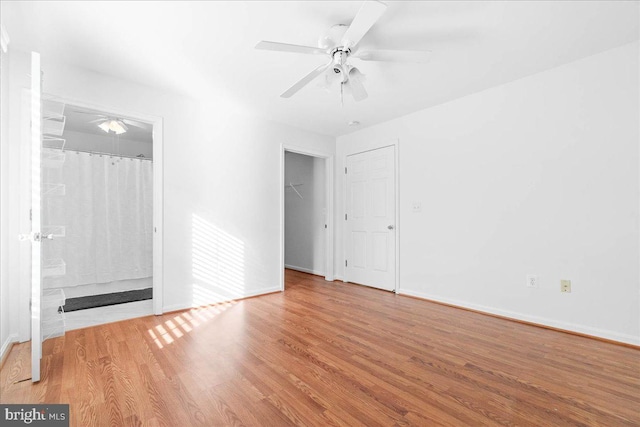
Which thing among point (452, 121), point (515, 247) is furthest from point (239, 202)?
point (515, 247)

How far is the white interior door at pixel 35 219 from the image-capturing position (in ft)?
5.75

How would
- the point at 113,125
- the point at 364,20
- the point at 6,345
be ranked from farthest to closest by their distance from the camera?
1. the point at 113,125
2. the point at 6,345
3. the point at 364,20

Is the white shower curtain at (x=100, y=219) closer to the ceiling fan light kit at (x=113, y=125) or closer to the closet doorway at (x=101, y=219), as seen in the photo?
the closet doorway at (x=101, y=219)

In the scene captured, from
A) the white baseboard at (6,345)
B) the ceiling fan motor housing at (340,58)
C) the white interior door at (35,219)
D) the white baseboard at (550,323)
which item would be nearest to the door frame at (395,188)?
the white baseboard at (550,323)

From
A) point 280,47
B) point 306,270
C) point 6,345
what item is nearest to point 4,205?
point 6,345

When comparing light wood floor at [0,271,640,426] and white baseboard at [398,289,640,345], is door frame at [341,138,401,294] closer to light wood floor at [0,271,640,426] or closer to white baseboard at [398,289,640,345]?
white baseboard at [398,289,640,345]

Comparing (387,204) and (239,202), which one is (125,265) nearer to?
(239,202)

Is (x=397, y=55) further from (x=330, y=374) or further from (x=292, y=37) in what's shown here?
(x=330, y=374)

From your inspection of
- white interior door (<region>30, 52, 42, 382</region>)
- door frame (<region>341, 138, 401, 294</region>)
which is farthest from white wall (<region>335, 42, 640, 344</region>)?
white interior door (<region>30, 52, 42, 382</region>)

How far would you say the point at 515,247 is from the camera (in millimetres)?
2951

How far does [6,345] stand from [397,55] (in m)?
3.57

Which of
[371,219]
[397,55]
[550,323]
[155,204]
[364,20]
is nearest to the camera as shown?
[364,20]

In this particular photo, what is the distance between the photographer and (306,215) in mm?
5520

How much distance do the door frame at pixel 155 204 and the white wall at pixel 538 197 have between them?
2.93 m
